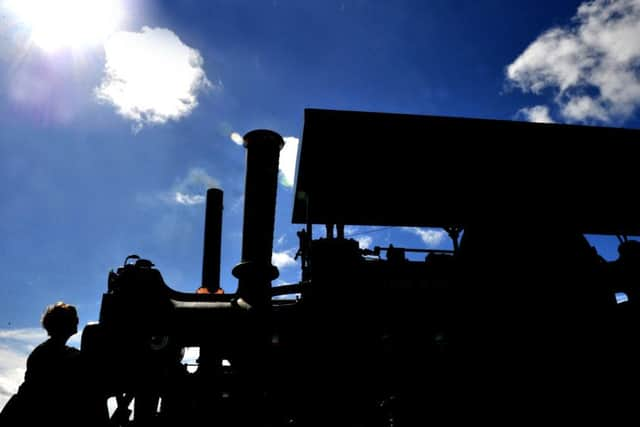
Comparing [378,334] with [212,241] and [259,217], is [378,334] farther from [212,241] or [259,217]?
[212,241]

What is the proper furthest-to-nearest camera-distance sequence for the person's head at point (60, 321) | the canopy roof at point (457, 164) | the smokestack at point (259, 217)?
the canopy roof at point (457, 164) → the smokestack at point (259, 217) → the person's head at point (60, 321)

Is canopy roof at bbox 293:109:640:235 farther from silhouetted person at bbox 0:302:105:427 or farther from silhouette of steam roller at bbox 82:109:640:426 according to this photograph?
silhouetted person at bbox 0:302:105:427

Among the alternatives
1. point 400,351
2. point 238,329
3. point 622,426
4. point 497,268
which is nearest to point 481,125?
point 497,268

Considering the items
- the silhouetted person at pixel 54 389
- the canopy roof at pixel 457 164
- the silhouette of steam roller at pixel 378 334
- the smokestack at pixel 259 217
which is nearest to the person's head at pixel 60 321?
the silhouetted person at pixel 54 389

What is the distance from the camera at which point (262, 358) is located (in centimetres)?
336

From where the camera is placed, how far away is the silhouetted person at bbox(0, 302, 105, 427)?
2354 millimetres

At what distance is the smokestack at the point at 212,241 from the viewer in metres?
8.02

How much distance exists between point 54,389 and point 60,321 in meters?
0.46

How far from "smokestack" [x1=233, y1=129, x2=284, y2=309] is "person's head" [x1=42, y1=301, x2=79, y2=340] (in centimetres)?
150

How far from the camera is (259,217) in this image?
4047mm

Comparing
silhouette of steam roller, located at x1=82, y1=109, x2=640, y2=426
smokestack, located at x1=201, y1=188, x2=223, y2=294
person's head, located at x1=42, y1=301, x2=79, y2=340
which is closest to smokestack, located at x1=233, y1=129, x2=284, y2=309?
silhouette of steam roller, located at x1=82, y1=109, x2=640, y2=426

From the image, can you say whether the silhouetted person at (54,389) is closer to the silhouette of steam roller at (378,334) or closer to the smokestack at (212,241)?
the silhouette of steam roller at (378,334)

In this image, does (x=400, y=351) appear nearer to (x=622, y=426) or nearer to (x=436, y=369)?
(x=436, y=369)

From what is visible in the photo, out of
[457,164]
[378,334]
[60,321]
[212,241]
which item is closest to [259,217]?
[60,321]
